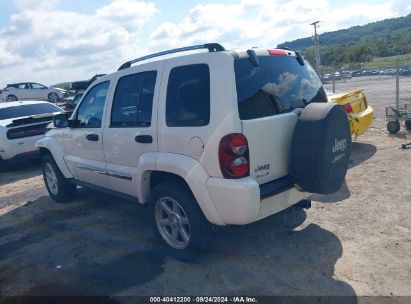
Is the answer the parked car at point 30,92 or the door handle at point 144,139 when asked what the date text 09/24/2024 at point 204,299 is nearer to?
the door handle at point 144,139

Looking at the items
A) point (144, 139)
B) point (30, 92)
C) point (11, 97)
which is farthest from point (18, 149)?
point (11, 97)

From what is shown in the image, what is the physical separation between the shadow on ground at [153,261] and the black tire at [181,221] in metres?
0.13

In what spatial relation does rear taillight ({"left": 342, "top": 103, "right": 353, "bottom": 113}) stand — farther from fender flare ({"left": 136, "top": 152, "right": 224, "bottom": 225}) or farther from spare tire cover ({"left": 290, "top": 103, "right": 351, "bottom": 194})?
fender flare ({"left": 136, "top": 152, "right": 224, "bottom": 225})

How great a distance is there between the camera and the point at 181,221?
402 cm

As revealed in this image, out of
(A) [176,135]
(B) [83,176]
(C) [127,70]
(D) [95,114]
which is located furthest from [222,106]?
(B) [83,176]

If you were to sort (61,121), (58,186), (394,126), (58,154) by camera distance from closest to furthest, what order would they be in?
(61,121), (58,154), (58,186), (394,126)

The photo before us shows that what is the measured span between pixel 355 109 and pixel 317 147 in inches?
173

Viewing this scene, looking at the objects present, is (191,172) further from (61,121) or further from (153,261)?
(61,121)

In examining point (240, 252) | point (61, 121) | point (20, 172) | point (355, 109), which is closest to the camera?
point (240, 252)

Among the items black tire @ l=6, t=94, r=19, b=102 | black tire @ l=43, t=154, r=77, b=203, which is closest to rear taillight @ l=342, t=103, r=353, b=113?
black tire @ l=43, t=154, r=77, b=203

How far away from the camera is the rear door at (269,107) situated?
3.48m

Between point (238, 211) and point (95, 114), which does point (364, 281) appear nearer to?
point (238, 211)

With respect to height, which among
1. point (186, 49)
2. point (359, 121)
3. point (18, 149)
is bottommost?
point (359, 121)

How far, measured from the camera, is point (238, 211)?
3395mm
